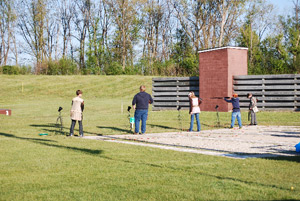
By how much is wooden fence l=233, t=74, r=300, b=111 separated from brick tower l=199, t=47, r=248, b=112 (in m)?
0.76

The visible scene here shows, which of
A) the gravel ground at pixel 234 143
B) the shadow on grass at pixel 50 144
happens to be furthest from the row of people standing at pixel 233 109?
the shadow on grass at pixel 50 144

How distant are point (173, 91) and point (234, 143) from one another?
15849mm

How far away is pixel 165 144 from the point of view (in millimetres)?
12727

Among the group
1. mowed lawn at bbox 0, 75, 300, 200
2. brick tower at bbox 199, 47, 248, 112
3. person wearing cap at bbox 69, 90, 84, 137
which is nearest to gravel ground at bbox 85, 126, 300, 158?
mowed lawn at bbox 0, 75, 300, 200

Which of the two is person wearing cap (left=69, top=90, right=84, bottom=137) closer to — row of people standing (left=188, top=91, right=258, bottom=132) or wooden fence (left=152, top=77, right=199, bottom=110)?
row of people standing (left=188, top=91, right=258, bottom=132)

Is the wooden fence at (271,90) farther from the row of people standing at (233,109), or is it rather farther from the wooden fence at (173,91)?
the row of people standing at (233,109)

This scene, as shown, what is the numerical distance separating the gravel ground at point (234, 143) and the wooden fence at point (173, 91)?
38.0 feet

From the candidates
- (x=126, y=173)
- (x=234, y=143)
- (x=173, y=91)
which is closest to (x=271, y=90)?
(x=173, y=91)

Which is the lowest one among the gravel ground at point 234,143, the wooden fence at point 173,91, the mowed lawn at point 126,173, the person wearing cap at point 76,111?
the mowed lawn at point 126,173

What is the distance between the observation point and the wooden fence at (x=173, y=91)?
28.0 metres

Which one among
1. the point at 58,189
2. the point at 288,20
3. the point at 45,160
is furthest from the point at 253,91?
the point at 288,20

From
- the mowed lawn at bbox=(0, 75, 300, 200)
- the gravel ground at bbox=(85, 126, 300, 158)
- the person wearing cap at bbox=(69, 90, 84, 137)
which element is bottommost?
the mowed lawn at bbox=(0, 75, 300, 200)

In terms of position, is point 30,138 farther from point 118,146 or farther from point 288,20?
point 288,20

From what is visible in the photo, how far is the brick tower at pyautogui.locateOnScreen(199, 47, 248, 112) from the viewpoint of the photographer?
25672mm
